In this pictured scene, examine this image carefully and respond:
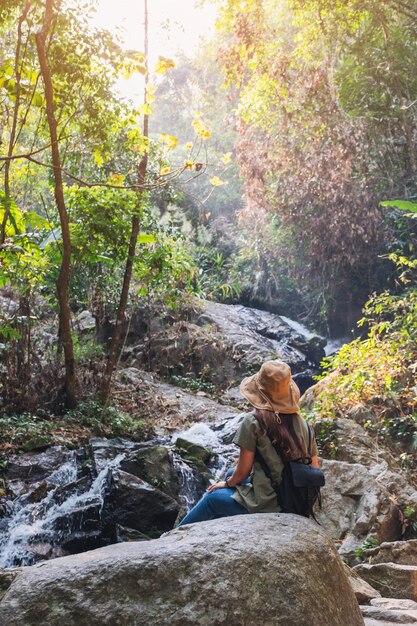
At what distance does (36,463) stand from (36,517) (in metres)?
0.90

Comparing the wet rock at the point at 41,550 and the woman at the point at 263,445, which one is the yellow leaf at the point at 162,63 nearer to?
the woman at the point at 263,445

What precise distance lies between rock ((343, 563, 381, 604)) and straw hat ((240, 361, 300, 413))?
1361mm

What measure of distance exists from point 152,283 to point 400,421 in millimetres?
5168

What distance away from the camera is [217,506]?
371cm

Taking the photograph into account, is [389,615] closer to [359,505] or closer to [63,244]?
[359,505]

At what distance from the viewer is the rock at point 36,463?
23.4 feet

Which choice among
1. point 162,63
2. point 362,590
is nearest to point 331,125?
point 162,63

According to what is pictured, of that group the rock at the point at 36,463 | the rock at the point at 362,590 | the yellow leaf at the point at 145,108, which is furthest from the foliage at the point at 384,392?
the yellow leaf at the point at 145,108

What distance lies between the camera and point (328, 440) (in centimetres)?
780

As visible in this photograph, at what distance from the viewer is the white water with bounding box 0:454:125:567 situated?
6277mm

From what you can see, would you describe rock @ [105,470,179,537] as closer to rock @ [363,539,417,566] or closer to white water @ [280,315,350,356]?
rock @ [363,539,417,566]

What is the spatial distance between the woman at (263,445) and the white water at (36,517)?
3444mm

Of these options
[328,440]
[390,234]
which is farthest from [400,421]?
[390,234]

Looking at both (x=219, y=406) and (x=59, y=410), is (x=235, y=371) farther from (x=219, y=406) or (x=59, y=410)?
(x=59, y=410)
